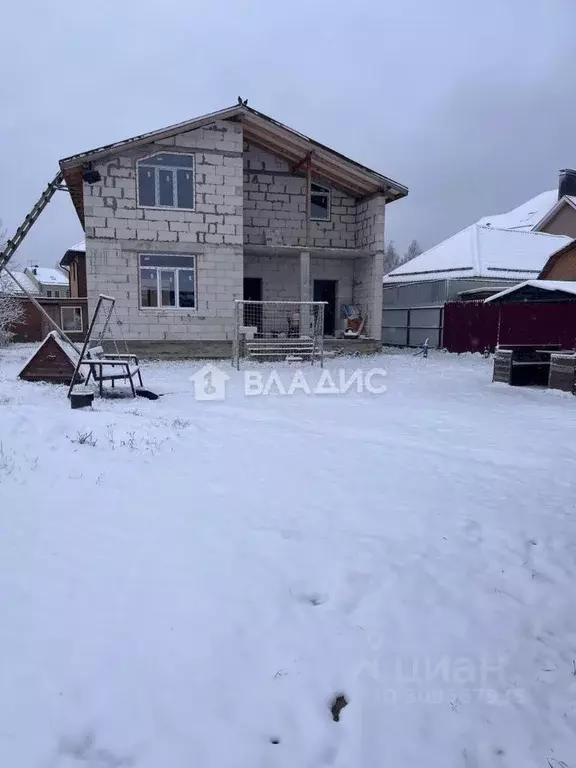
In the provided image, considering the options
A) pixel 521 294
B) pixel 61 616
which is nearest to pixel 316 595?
pixel 61 616

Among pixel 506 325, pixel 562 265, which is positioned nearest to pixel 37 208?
pixel 506 325

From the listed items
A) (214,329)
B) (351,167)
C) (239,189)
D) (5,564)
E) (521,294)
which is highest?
(351,167)

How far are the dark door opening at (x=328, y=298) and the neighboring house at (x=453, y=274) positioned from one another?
4.42m

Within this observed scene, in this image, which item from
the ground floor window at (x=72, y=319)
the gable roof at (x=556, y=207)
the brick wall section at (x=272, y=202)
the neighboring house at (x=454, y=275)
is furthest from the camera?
the gable roof at (x=556, y=207)

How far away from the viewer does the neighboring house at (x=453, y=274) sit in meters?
21.6

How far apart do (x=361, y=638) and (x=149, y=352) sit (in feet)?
43.9

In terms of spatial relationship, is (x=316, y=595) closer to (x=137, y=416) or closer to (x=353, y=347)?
(x=137, y=416)

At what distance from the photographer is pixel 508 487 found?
15.8 ft

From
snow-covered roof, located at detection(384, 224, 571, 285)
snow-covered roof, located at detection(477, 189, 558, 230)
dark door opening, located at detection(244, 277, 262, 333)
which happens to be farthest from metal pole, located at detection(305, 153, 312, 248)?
snow-covered roof, located at detection(477, 189, 558, 230)

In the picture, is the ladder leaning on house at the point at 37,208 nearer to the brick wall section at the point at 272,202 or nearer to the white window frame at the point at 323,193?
the brick wall section at the point at 272,202

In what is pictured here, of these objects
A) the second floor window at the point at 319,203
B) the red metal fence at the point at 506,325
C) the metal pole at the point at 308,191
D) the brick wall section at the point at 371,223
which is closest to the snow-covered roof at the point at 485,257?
the red metal fence at the point at 506,325

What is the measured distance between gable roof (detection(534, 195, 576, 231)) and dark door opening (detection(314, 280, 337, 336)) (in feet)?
50.6

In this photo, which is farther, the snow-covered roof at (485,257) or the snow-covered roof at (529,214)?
the snow-covered roof at (529,214)

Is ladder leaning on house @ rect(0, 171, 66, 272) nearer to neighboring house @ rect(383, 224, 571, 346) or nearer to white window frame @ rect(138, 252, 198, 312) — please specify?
white window frame @ rect(138, 252, 198, 312)
